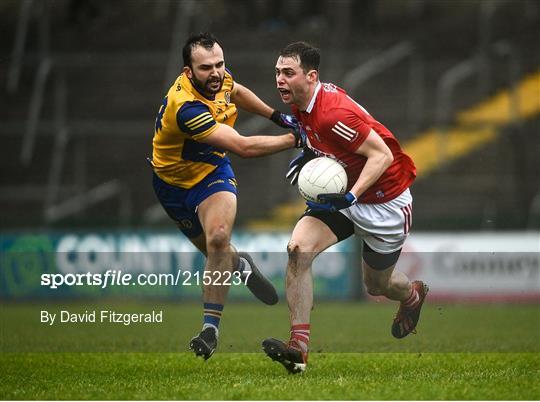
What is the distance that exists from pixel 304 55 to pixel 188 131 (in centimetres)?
95

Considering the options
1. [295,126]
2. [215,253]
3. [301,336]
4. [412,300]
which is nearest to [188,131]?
[295,126]

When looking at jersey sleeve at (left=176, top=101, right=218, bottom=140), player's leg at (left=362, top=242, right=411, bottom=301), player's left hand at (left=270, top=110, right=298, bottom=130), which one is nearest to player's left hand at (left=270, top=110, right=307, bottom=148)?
player's left hand at (left=270, top=110, right=298, bottom=130)

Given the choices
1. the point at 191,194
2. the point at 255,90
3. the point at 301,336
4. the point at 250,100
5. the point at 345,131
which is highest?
the point at 255,90

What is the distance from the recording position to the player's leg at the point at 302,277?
704 centimetres

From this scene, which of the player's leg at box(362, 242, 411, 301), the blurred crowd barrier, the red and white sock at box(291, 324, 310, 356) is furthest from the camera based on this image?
the blurred crowd barrier

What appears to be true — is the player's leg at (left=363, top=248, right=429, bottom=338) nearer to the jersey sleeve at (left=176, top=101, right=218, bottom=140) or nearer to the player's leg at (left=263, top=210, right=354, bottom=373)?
the player's leg at (left=263, top=210, right=354, bottom=373)

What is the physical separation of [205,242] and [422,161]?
8898 mm

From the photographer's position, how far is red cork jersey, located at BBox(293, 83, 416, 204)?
741cm

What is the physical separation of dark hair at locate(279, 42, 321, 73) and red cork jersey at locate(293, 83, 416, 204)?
0.17 meters

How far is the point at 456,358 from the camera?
819 centimetres

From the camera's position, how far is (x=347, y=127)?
7.39 metres

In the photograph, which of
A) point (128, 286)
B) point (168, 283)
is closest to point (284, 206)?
point (168, 283)

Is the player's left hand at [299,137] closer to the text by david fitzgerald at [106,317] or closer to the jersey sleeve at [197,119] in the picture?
the jersey sleeve at [197,119]

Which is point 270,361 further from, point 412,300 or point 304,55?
point 304,55
